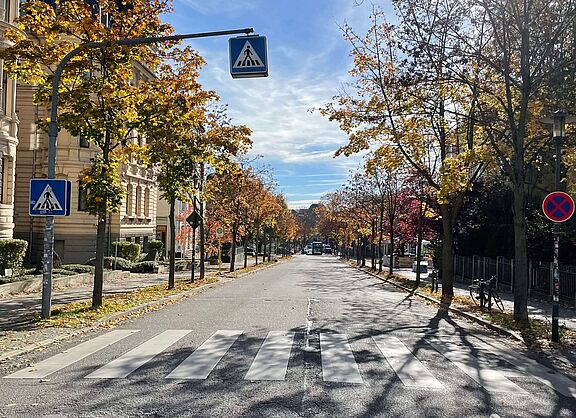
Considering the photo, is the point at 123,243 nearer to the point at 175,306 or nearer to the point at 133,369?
the point at 175,306

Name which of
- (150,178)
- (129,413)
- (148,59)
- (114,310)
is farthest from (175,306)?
(150,178)

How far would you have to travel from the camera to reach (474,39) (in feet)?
54.4

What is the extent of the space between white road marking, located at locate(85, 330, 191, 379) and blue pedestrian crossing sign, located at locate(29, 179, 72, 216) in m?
3.65

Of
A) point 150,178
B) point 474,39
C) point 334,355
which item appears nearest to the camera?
point 334,355

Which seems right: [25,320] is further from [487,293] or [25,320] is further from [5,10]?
Result: [5,10]

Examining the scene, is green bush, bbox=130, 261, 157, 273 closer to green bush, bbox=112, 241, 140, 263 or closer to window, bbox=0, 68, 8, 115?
green bush, bbox=112, 241, 140, 263

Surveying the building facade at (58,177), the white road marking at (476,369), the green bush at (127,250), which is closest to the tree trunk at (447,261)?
the white road marking at (476,369)

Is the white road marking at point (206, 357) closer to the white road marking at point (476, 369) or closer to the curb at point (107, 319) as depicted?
the curb at point (107, 319)

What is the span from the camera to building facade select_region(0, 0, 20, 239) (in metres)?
22.6

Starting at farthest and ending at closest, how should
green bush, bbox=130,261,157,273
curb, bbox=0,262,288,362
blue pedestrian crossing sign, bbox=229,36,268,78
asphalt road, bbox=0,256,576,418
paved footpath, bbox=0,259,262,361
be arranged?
green bush, bbox=130,261,157,273 → blue pedestrian crossing sign, bbox=229,36,268,78 → paved footpath, bbox=0,259,262,361 → curb, bbox=0,262,288,362 → asphalt road, bbox=0,256,576,418

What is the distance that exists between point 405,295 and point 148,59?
1485 centimetres

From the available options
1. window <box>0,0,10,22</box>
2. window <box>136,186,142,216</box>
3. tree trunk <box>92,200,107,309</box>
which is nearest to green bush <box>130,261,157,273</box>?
window <box>136,186,142,216</box>

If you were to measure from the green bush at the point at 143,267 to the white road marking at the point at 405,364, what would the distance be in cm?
2317

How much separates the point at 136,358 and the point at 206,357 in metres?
1.08
